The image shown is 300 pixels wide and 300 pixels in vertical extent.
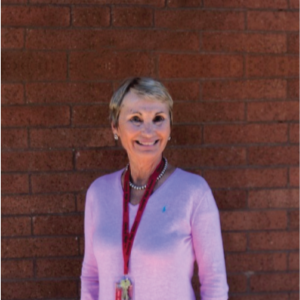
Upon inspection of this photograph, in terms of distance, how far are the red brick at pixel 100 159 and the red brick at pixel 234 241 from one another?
855 millimetres

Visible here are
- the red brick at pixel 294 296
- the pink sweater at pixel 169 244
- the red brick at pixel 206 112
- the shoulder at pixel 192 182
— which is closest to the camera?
the pink sweater at pixel 169 244

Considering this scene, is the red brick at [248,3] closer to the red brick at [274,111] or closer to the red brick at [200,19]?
the red brick at [200,19]

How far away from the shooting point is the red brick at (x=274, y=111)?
284 centimetres

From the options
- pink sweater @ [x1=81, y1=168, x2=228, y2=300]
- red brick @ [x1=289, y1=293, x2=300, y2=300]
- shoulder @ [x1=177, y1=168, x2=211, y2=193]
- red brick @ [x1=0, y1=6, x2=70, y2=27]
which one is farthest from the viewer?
red brick @ [x1=289, y1=293, x2=300, y2=300]

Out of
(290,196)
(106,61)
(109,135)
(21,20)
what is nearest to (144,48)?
(106,61)

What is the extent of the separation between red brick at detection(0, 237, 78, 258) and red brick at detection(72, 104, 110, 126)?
771 mm

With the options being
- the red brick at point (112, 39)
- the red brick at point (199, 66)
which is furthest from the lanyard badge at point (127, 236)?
the red brick at point (112, 39)

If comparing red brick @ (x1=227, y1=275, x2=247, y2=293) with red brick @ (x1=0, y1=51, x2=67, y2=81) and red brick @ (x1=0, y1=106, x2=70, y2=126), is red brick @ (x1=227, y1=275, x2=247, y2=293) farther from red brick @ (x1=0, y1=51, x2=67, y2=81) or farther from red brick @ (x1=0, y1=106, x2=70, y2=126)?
red brick @ (x1=0, y1=51, x2=67, y2=81)

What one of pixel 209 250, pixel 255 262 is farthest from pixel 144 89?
pixel 255 262

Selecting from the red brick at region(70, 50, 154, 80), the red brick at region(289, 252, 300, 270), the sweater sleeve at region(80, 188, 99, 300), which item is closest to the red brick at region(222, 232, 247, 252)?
the red brick at region(289, 252, 300, 270)

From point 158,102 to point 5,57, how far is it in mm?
1250

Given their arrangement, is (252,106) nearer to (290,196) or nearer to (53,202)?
(290,196)

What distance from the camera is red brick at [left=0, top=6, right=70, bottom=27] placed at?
2.71 metres

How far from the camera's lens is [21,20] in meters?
2.71
